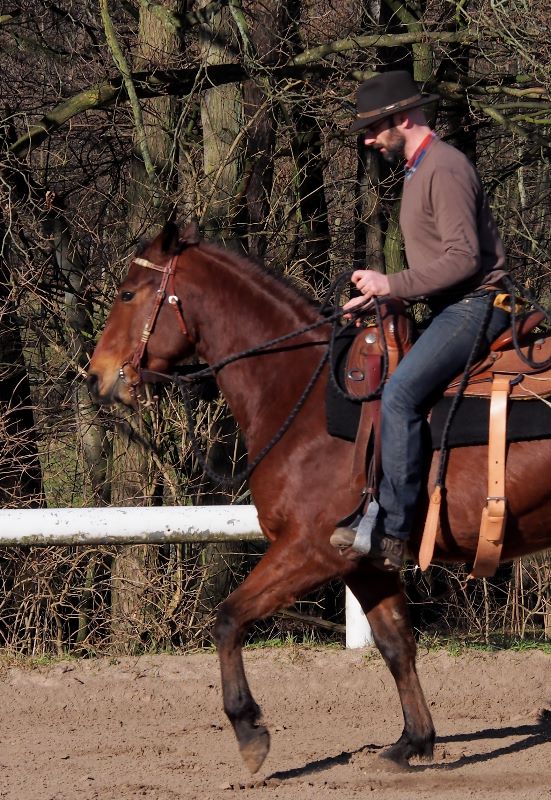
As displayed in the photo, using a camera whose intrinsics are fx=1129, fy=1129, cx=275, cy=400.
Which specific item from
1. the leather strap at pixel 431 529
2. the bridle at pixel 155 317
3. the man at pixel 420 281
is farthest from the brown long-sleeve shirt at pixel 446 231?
the bridle at pixel 155 317

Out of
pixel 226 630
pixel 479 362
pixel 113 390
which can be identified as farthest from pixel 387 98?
pixel 226 630

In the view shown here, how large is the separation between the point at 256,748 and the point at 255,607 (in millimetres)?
598

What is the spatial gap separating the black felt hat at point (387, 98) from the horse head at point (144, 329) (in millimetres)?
1029

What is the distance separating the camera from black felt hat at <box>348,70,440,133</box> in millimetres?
4645

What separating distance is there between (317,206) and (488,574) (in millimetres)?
4776

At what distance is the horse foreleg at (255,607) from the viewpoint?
4.74 m

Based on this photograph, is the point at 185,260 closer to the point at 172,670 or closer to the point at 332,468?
the point at 332,468

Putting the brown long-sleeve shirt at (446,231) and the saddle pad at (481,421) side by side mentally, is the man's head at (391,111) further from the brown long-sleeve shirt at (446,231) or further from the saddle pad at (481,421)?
the saddle pad at (481,421)

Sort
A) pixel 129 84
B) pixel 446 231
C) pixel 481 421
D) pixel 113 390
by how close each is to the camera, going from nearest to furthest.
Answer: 1. pixel 446 231
2. pixel 481 421
3. pixel 113 390
4. pixel 129 84

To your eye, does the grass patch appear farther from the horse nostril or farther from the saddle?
the horse nostril

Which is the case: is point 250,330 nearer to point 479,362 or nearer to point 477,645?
point 479,362

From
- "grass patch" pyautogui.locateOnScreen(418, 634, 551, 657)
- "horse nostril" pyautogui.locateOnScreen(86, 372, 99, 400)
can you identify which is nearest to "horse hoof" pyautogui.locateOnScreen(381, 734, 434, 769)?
"grass patch" pyautogui.locateOnScreen(418, 634, 551, 657)

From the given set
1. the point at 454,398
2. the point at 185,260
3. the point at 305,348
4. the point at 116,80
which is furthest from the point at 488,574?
the point at 116,80

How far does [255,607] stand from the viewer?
4746mm
